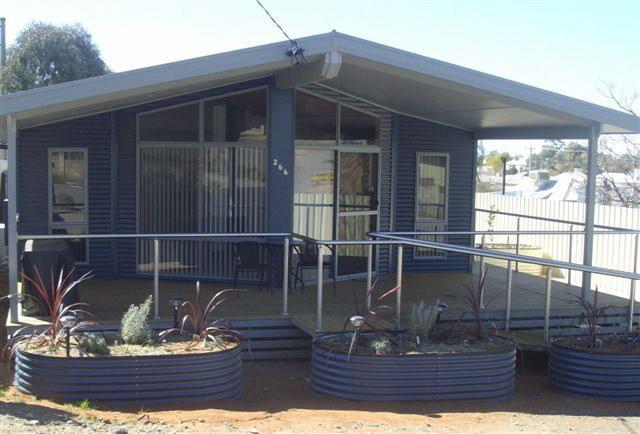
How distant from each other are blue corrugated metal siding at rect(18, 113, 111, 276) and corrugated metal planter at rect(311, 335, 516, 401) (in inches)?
204

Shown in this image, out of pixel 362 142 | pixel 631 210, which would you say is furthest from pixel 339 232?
pixel 631 210

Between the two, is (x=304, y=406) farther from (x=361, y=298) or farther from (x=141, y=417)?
(x=361, y=298)

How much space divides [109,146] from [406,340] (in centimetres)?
564

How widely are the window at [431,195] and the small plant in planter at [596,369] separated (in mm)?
4825

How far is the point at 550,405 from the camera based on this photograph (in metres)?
6.79

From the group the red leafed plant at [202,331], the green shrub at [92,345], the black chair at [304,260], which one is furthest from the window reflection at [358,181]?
the green shrub at [92,345]

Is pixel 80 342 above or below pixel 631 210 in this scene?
Result: below

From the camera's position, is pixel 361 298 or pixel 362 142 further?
pixel 362 142

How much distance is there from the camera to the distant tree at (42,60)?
27.5m

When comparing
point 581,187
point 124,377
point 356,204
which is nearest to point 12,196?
point 124,377

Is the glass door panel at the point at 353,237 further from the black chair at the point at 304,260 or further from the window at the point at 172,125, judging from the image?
the window at the point at 172,125

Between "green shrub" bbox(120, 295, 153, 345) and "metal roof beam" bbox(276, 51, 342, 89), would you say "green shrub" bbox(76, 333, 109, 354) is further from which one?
"metal roof beam" bbox(276, 51, 342, 89)

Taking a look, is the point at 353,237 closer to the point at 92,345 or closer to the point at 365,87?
the point at 365,87

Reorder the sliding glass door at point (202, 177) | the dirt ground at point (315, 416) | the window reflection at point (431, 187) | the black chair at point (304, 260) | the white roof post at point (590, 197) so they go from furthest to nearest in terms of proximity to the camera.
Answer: the window reflection at point (431, 187) < the sliding glass door at point (202, 177) < the black chair at point (304, 260) < the white roof post at point (590, 197) < the dirt ground at point (315, 416)
